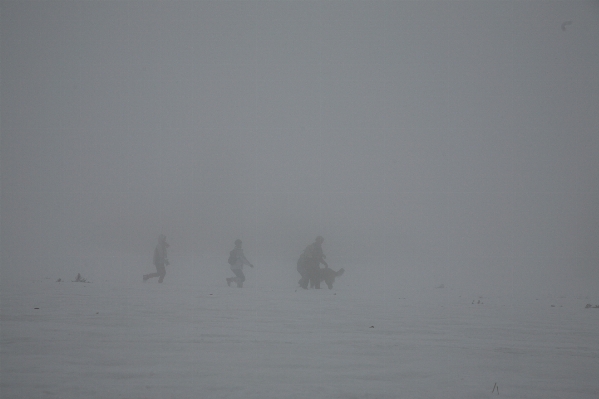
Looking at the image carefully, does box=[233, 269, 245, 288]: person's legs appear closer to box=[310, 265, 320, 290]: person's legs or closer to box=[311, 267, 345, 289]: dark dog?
box=[310, 265, 320, 290]: person's legs

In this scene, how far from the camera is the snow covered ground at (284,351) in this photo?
4918 millimetres

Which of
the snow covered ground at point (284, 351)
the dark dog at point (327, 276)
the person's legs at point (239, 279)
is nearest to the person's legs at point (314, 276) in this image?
the dark dog at point (327, 276)

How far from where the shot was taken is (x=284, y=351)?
6.40 metres

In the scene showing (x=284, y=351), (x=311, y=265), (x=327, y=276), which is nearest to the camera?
(x=284, y=351)

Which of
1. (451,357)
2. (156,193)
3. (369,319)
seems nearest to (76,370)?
(451,357)

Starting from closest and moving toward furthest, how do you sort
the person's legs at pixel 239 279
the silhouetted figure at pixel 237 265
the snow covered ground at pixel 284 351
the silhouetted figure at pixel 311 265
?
the snow covered ground at pixel 284 351 < the person's legs at pixel 239 279 < the silhouetted figure at pixel 311 265 < the silhouetted figure at pixel 237 265

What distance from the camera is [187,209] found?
11406 cm

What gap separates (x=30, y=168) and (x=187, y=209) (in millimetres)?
86891

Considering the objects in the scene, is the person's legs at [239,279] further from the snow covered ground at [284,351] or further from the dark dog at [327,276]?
the snow covered ground at [284,351]

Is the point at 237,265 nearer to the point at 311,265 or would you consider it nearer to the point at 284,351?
the point at 311,265

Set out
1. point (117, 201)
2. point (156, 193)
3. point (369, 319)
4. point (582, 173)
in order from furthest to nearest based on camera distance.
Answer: point (156, 193) → point (582, 173) → point (117, 201) → point (369, 319)

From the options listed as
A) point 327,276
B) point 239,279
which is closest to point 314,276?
point 327,276

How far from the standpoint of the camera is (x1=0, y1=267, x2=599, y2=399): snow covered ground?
492 centimetres

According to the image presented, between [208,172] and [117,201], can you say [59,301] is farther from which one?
[208,172]
